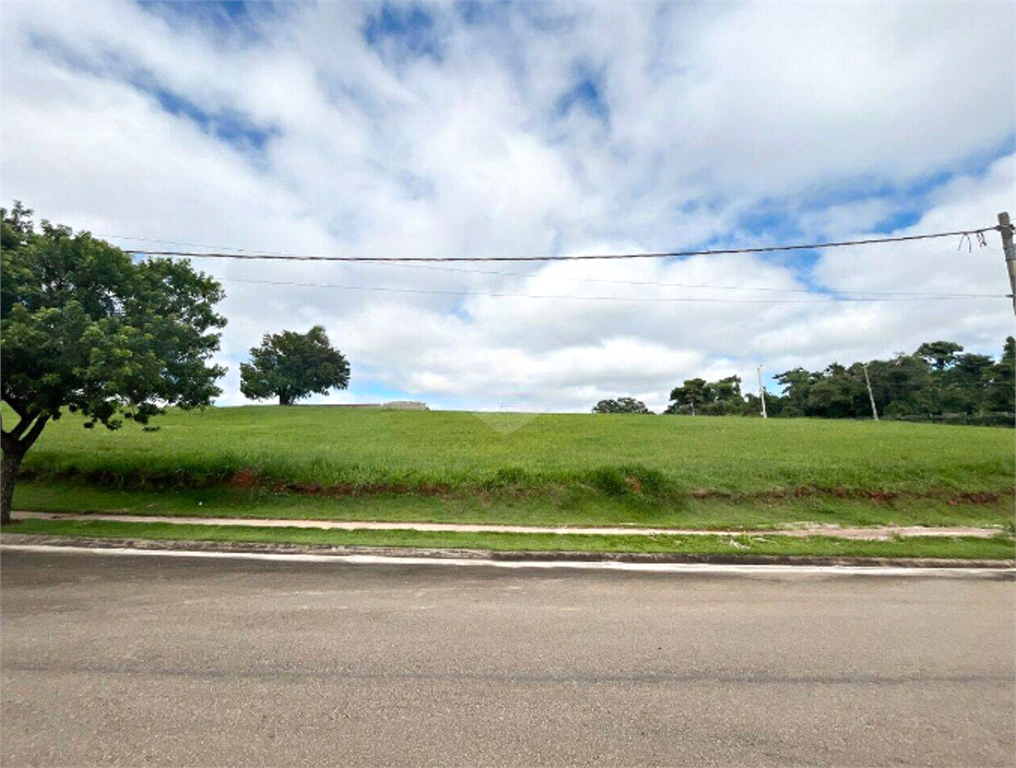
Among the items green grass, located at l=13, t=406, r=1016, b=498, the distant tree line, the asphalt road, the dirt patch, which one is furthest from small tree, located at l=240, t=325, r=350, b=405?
the distant tree line

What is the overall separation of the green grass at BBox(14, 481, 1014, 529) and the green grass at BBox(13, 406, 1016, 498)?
0.54 meters

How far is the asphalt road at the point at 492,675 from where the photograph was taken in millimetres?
3127

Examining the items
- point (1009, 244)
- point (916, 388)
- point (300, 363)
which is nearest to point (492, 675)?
point (1009, 244)

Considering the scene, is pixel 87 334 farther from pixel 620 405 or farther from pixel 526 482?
pixel 620 405

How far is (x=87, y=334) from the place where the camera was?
938 cm

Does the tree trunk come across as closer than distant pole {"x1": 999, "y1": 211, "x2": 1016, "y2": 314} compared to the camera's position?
No

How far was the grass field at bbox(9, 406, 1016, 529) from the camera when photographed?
13250mm

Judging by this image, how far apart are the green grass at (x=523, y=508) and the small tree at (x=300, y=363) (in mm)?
44131

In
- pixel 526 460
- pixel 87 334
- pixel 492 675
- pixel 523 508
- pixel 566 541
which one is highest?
pixel 87 334

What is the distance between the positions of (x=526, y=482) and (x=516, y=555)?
18.3 feet

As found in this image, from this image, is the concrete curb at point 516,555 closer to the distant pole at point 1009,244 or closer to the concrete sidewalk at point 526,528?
the concrete sidewalk at point 526,528

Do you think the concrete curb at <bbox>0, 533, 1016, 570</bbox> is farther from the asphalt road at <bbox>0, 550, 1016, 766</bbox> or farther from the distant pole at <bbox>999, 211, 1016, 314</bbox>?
the distant pole at <bbox>999, 211, 1016, 314</bbox>

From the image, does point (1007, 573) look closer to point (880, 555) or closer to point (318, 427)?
point (880, 555)

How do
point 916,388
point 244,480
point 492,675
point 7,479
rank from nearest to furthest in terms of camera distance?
1. point 492,675
2. point 7,479
3. point 244,480
4. point 916,388
